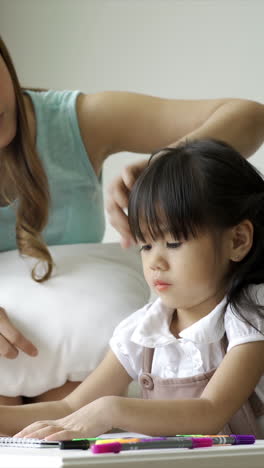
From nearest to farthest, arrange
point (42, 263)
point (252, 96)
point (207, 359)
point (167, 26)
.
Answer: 1. point (207, 359)
2. point (42, 263)
3. point (252, 96)
4. point (167, 26)

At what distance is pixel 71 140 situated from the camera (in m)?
1.41

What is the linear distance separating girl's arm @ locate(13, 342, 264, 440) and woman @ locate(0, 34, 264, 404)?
385 millimetres

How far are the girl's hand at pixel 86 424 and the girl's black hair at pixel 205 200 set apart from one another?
208 millimetres

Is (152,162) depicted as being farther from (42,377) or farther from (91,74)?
(91,74)

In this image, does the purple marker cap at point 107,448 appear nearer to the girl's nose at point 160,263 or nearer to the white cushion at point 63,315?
the girl's nose at point 160,263

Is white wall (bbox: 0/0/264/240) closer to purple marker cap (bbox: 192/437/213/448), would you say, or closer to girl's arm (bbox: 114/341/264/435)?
girl's arm (bbox: 114/341/264/435)

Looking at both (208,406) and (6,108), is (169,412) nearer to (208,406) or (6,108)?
(208,406)

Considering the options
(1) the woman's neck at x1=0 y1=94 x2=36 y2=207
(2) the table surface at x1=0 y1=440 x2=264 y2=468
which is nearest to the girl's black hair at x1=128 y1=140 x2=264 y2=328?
(2) the table surface at x1=0 y1=440 x2=264 y2=468

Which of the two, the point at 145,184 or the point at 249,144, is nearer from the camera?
the point at 145,184

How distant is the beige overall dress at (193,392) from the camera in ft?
2.97

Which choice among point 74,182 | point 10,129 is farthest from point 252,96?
point 10,129

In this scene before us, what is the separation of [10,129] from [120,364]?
0.48 meters

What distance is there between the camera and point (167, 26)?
2250 millimetres

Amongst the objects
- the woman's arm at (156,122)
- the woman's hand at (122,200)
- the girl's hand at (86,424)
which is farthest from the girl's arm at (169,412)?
the woman's arm at (156,122)
